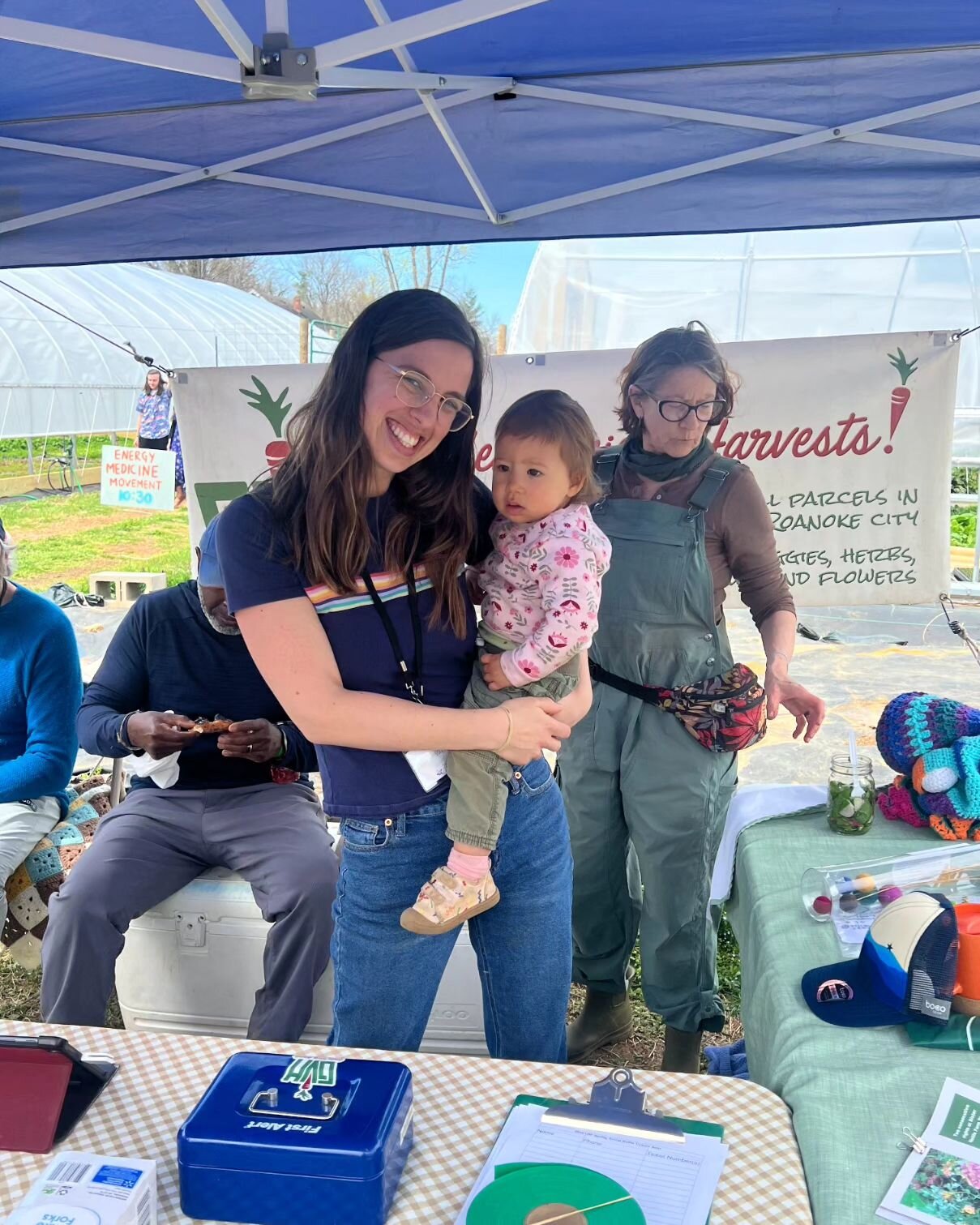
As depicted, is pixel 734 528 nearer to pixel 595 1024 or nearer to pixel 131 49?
pixel 595 1024

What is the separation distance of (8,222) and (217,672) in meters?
1.59

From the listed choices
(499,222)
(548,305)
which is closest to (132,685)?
(499,222)

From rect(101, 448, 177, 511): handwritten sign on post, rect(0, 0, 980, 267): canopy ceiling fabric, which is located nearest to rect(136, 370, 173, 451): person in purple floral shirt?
rect(101, 448, 177, 511): handwritten sign on post

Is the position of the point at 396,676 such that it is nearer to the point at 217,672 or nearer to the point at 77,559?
→ the point at 217,672

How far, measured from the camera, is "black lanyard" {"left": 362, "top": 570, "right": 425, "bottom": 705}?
1.46 m

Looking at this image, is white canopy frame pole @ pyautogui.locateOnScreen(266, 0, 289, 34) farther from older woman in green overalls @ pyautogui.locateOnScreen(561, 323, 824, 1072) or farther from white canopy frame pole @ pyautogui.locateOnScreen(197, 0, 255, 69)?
older woman in green overalls @ pyautogui.locateOnScreen(561, 323, 824, 1072)

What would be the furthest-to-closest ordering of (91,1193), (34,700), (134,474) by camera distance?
(134,474)
(34,700)
(91,1193)

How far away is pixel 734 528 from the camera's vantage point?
7.41 feet

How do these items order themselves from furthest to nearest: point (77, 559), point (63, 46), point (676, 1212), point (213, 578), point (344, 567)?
1. point (77, 559)
2. point (213, 578)
3. point (63, 46)
4. point (344, 567)
5. point (676, 1212)

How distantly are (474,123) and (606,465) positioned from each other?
1.03 metres

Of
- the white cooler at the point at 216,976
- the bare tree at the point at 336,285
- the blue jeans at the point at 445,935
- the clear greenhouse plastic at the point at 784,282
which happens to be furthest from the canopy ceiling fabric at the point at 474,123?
the bare tree at the point at 336,285

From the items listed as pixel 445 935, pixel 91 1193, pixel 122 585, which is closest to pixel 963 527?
pixel 122 585

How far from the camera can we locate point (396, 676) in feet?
4.89

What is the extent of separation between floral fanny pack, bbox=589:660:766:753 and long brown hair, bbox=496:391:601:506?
658 mm
